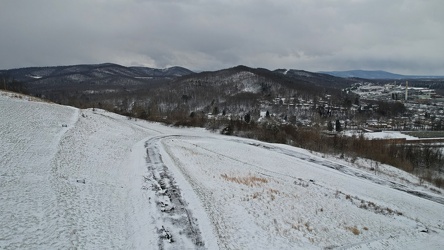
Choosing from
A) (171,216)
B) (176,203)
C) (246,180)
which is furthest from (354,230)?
(171,216)

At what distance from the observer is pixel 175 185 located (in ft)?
60.8

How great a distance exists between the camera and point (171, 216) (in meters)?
13.7

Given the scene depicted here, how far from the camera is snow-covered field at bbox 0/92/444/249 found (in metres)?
11.5

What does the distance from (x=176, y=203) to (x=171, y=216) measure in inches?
68.6

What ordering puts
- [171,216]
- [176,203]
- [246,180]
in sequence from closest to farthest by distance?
1. [171,216]
2. [176,203]
3. [246,180]

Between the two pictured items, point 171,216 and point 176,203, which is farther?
point 176,203

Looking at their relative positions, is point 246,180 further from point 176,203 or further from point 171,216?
point 171,216

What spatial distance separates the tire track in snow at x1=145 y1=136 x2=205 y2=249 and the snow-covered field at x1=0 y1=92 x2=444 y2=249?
0.05 meters

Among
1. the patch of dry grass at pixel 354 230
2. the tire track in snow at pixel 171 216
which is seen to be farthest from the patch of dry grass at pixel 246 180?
the patch of dry grass at pixel 354 230

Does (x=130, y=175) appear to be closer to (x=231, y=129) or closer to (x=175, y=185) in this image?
(x=175, y=185)

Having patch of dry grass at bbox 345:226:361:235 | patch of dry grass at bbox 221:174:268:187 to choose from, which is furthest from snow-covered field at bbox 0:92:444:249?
patch of dry grass at bbox 221:174:268:187

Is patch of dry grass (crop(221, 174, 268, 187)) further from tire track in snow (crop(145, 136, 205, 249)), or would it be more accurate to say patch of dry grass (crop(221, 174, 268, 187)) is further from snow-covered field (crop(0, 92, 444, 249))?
tire track in snow (crop(145, 136, 205, 249))

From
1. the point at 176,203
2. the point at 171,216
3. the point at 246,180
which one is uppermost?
the point at 176,203

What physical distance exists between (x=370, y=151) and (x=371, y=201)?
38.8 meters
